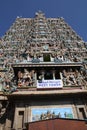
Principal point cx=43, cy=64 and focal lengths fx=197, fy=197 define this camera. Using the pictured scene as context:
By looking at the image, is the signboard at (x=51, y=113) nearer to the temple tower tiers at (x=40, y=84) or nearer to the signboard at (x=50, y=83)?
the temple tower tiers at (x=40, y=84)

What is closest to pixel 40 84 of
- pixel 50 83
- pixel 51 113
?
pixel 50 83

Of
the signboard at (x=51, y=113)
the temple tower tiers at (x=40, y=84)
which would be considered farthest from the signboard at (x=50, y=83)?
the signboard at (x=51, y=113)

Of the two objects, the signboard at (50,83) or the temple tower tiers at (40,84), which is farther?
the signboard at (50,83)

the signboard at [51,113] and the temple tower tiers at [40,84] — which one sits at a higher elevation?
the temple tower tiers at [40,84]

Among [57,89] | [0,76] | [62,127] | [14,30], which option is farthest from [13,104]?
[14,30]

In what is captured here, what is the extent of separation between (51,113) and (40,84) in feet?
10.8

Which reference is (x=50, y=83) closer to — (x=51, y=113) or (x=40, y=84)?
(x=40, y=84)

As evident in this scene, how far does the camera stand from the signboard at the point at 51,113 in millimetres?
13711

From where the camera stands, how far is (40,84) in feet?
54.3

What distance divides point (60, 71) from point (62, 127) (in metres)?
7.17

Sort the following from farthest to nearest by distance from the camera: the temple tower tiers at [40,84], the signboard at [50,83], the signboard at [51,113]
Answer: the signboard at [50,83], the temple tower tiers at [40,84], the signboard at [51,113]

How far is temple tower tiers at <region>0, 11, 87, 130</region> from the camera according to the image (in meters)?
14.2

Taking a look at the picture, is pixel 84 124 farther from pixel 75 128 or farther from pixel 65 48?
pixel 65 48

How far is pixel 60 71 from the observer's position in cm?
1803
